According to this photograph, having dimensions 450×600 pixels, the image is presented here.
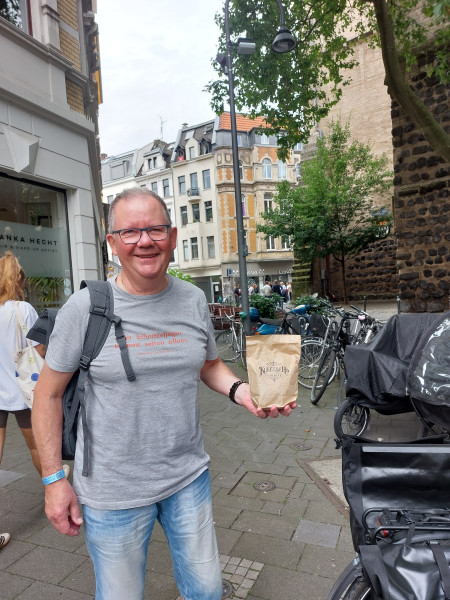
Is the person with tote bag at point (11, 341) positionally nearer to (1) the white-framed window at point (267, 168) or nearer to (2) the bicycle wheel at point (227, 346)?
(2) the bicycle wheel at point (227, 346)

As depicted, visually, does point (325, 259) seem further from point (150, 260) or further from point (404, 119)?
point (150, 260)

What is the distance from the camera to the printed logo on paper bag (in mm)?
1811

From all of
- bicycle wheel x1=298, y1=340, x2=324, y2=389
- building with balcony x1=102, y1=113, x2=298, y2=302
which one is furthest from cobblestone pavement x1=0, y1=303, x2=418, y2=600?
building with balcony x1=102, y1=113, x2=298, y2=302

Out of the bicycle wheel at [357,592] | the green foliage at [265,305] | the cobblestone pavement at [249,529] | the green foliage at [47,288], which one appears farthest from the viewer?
the green foliage at [265,305]

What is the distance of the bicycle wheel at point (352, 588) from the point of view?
5.28 feet

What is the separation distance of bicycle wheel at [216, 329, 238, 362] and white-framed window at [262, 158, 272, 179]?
35.2 meters

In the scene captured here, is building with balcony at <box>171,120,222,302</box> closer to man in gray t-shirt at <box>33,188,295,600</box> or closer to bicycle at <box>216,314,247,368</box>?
bicycle at <box>216,314,247,368</box>

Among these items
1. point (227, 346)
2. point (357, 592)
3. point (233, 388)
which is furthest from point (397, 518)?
point (227, 346)

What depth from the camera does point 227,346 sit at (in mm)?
11953

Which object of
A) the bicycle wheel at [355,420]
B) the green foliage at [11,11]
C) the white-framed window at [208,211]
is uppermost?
the white-framed window at [208,211]

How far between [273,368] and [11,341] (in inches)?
94.2

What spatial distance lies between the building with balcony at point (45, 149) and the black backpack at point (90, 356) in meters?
6.21

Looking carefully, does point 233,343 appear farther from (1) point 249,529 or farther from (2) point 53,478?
(2) point 53,478

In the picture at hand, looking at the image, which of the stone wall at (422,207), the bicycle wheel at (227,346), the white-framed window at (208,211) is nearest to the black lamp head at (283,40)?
the stone wall at (422,207)
